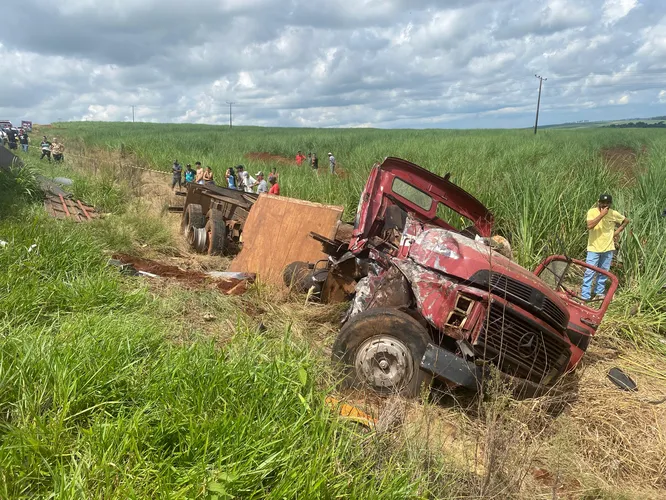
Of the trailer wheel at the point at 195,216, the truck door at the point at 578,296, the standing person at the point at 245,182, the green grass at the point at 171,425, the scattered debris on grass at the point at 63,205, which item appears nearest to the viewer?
the green grass at the point at 171,425

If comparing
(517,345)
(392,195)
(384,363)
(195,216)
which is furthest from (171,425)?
(195,216)

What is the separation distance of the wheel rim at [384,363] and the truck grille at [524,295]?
0.77 m

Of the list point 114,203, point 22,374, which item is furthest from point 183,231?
point 22,374

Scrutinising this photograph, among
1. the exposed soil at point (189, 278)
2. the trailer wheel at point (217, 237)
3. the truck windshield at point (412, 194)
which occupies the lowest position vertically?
the exposed soil at point (189, 278)

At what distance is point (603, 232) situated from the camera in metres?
5.91

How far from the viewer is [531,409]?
3205 millimetres

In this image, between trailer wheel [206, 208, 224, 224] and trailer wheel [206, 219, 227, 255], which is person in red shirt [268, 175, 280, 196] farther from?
trailer wheel [206, 219, 227, 255]

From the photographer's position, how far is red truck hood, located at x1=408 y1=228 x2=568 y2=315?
134 inches

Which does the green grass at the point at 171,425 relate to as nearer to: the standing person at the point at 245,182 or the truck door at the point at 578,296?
the truck door at the point at 578,296

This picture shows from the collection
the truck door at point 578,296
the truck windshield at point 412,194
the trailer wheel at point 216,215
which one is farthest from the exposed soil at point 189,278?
the truck door at point 578,296

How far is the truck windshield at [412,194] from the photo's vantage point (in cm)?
445

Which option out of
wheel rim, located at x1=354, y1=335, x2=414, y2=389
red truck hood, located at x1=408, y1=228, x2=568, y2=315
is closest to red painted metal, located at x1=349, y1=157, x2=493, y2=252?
red truck hood, located at x1=408, y1=228, x2=568, y2=315

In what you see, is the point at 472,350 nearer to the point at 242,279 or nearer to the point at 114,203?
the point at 242,279

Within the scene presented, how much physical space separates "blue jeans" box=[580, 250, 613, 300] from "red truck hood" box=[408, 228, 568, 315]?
7.46 feet
